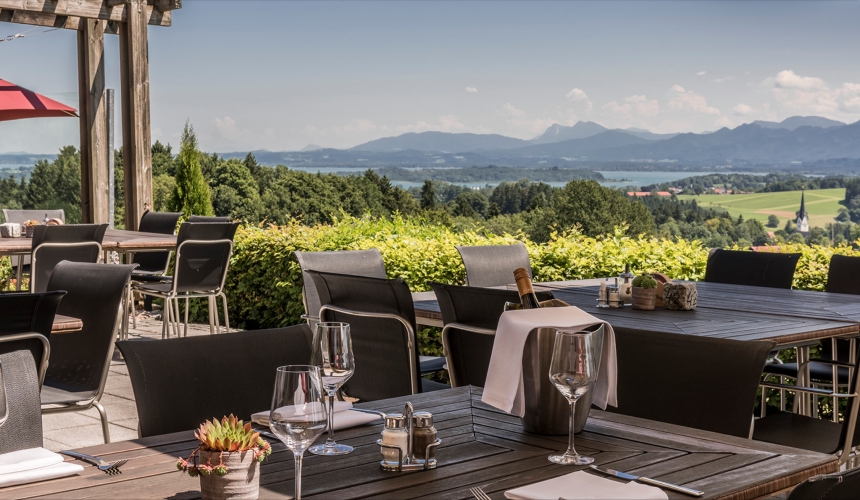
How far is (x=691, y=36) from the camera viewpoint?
23.0 meters

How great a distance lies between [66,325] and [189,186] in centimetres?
655

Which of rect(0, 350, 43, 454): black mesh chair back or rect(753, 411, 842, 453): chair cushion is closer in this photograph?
rect(0, 350, 43, 454): black mesh chair back

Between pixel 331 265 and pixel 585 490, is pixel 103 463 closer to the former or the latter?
pixel 585 490

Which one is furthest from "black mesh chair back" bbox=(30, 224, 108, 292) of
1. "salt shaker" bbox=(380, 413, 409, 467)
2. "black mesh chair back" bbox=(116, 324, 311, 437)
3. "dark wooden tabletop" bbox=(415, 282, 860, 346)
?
"salt shaker" bbox=(380, 413, 409, 467)

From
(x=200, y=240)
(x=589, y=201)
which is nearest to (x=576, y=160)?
(x=589, y=201)

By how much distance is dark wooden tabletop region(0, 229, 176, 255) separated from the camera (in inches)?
205

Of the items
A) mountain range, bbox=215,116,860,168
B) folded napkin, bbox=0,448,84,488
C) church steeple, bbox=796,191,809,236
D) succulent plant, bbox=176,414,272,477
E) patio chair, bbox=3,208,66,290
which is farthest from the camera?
mountain range, bbox=215,116,860,168

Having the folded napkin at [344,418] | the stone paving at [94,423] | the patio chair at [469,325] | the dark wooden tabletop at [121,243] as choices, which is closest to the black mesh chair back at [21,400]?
the folded napkin at [344,418]

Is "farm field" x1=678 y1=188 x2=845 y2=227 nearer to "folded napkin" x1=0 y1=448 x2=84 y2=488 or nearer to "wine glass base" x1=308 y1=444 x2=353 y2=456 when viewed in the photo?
"wine glass base" x1=308 y1=444 x2=353 y2=456

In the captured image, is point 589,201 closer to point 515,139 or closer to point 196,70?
point 515,139

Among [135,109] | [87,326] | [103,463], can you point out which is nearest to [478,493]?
[103,463]

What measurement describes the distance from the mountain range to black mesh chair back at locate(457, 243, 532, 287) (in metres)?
10.2

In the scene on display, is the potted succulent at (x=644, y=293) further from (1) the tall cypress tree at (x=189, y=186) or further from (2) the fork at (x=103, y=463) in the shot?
(1) the tall cypress tree at (x=189, y=186)

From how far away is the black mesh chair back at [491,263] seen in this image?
14.4 feet
